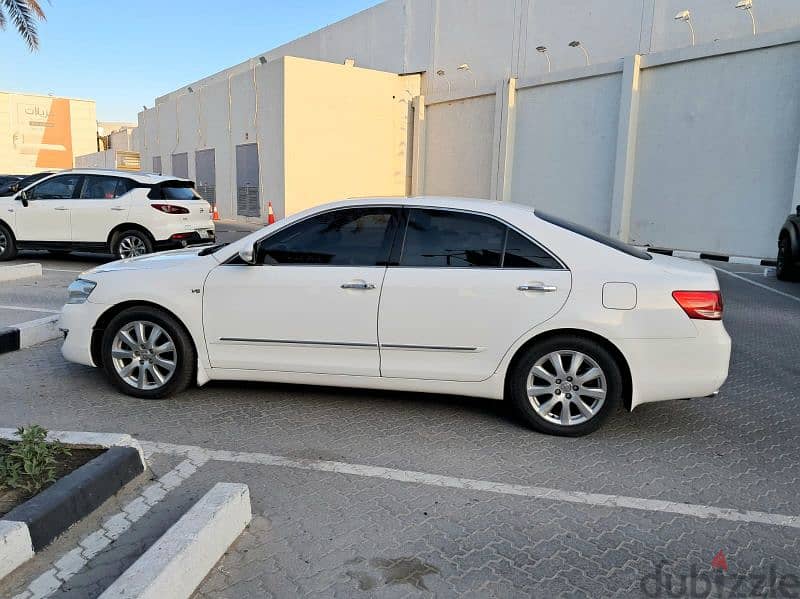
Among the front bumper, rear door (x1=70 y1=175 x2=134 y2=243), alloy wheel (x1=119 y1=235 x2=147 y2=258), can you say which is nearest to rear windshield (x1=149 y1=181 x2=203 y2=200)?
rear door (x1=70 y1=175 x2=134 y2=243)

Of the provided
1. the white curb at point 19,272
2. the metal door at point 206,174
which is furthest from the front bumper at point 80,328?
the metal door at point 206,174

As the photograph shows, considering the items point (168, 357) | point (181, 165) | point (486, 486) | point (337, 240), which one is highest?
point (181, 165)

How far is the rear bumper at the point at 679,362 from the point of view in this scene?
3.96 m

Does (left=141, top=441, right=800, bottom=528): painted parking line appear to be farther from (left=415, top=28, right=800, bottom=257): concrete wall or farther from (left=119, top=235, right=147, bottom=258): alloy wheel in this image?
(left=415, top=28, right=800, bottom=257): concrete wall

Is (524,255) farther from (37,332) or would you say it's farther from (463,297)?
(37,332)

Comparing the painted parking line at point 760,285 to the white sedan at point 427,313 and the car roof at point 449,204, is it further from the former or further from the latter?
the car roof at point 449,204

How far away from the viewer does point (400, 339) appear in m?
4.21

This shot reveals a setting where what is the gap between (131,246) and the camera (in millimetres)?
11086

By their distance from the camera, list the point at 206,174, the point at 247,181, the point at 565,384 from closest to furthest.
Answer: the point at 565,384 → the point at 247,181 → the point at 206,174

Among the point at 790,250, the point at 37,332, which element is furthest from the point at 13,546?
the point at 790,250

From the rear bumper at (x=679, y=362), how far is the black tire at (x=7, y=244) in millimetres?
11686

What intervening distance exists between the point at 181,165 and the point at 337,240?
92.3ft

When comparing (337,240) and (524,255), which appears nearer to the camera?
(524,255)

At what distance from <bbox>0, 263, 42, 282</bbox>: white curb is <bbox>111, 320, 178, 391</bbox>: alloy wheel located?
254 inches
